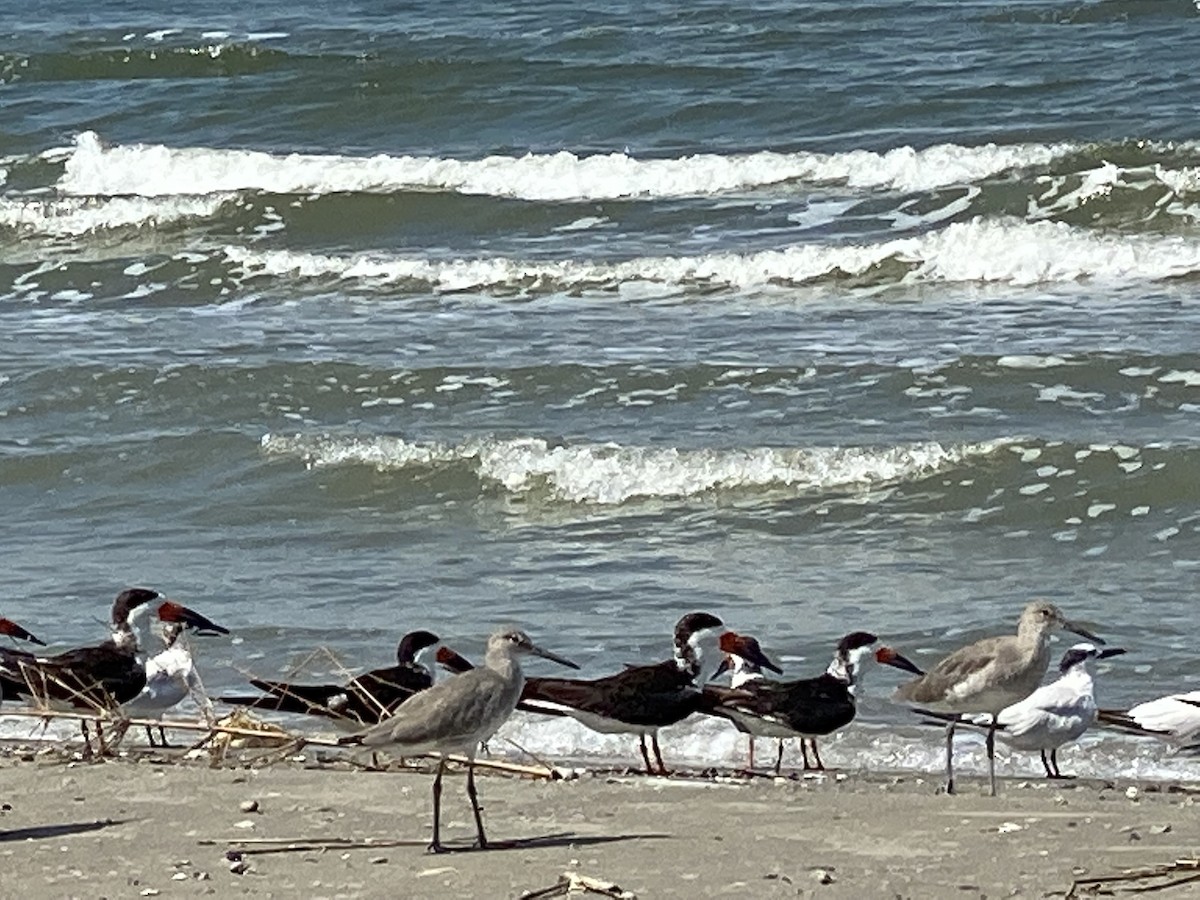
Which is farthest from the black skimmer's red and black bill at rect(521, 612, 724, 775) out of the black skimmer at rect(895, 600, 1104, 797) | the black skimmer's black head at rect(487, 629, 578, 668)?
the black skimmer's black head at rect(487, 629, 578, 668)

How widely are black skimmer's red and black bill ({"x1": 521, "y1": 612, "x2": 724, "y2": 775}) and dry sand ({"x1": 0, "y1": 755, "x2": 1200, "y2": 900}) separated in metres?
0.38

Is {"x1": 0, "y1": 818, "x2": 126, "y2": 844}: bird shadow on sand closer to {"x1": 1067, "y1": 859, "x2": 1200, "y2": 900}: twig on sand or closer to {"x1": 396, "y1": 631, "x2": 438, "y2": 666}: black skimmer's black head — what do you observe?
{"x1": 396, "y1": 631, "x2": 438, "y2": 666}: black skimmer's black head

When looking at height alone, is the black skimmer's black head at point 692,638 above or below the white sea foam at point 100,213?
below

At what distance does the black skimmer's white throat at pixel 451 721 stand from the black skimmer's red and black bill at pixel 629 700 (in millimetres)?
1619

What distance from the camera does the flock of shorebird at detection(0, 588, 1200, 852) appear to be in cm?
823

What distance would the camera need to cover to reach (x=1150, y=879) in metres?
6.22

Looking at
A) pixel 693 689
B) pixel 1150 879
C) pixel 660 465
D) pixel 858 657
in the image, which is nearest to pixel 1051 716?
pixel 858 657

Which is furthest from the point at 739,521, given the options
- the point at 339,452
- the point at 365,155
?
the point at 365,155

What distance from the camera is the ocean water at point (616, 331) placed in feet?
36.1

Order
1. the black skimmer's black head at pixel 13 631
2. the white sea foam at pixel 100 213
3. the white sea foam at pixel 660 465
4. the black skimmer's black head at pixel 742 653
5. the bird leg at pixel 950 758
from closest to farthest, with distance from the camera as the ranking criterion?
the bird leg at pixel 950 758 → the black skimmer's black head at pixel 742 653 → the black skimmer's black head at pixel 13 631 → the white sea foam at pixel 660 465 → the white sea foam at pixel 100 213

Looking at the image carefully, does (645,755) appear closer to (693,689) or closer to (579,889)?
(693,689)

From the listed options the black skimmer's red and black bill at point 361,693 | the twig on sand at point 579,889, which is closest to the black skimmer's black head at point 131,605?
the black skimmer's red and black bill at point 361,693

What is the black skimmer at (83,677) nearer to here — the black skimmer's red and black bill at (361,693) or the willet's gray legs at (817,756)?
the black skimmer's red and black bill at (361,693)

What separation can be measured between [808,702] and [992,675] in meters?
0.75
